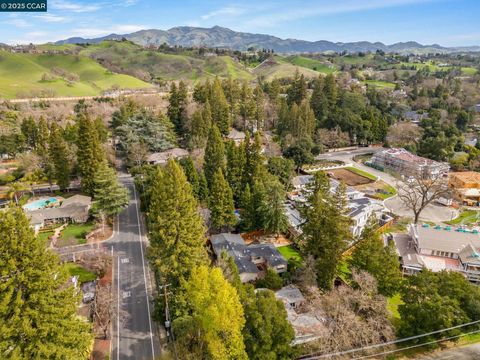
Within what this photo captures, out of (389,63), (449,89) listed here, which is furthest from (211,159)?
(389,63)

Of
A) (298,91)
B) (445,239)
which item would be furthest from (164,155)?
(445,239)

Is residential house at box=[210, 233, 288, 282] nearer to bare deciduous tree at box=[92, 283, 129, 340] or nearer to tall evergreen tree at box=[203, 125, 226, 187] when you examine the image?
bare deciduous tree at box=[92, 283, 129, 340]

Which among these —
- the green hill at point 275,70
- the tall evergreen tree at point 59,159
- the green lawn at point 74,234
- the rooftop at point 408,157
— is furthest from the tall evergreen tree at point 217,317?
the green hill at point 275,70

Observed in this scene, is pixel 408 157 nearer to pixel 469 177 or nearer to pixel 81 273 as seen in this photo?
pixel 469 177

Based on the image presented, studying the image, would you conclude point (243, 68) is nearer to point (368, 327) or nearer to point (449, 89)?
point (449, 89)

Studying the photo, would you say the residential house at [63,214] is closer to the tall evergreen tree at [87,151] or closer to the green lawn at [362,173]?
the tall evergreen tree at [87,151]
